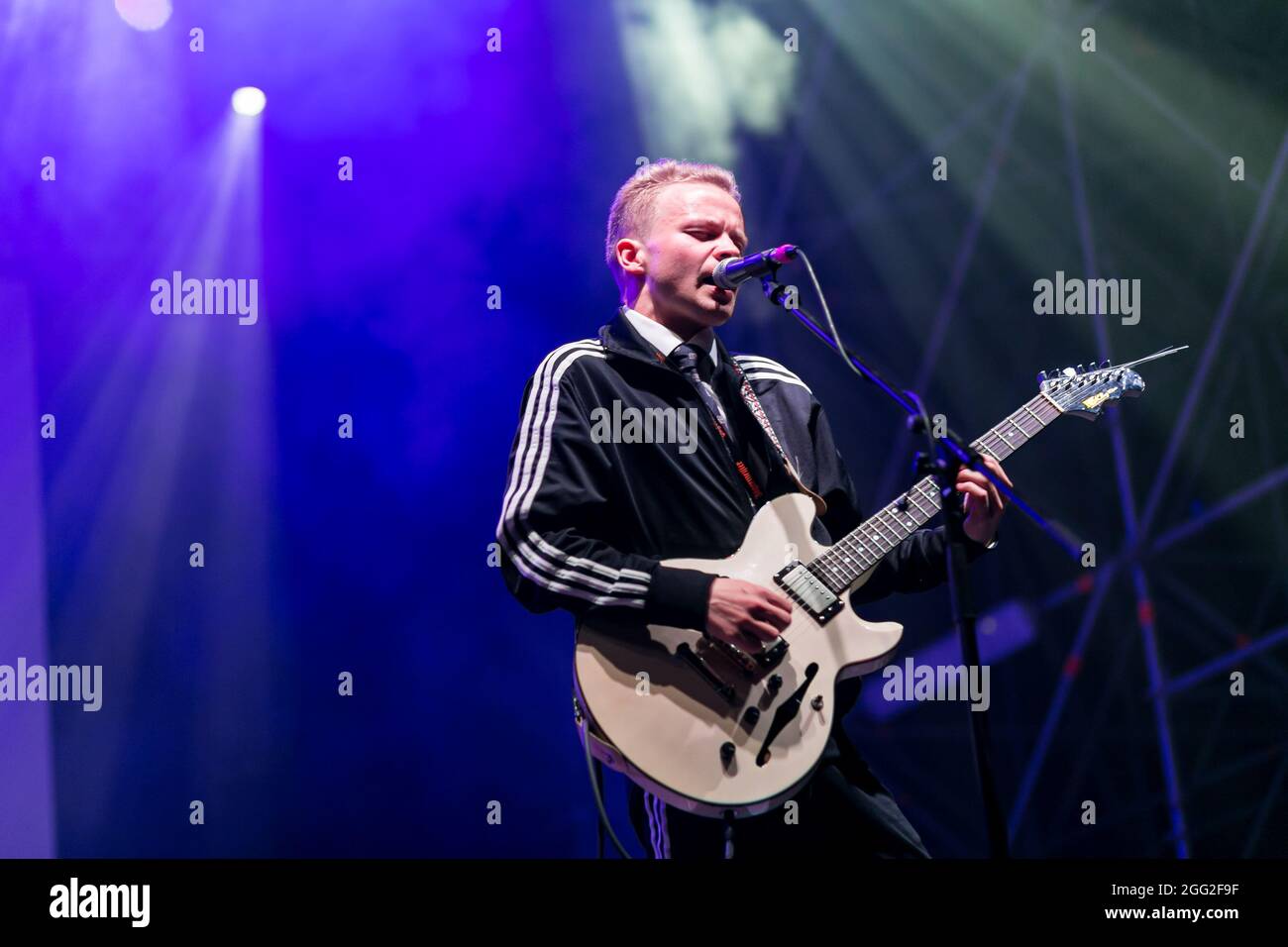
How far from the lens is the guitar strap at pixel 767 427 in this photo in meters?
3.02

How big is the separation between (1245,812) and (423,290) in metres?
3.54

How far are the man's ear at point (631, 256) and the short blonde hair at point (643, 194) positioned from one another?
2 centimetres

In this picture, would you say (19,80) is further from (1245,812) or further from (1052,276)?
(1245,812)

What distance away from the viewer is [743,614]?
2.65 meters

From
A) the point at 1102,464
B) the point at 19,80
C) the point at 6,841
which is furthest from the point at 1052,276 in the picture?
the point at 6,841

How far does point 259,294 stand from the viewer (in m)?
4.20

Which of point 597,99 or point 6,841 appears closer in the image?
point 6,841

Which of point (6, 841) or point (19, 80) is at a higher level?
point (19, 80)

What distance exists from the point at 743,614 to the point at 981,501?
67 centimetres
